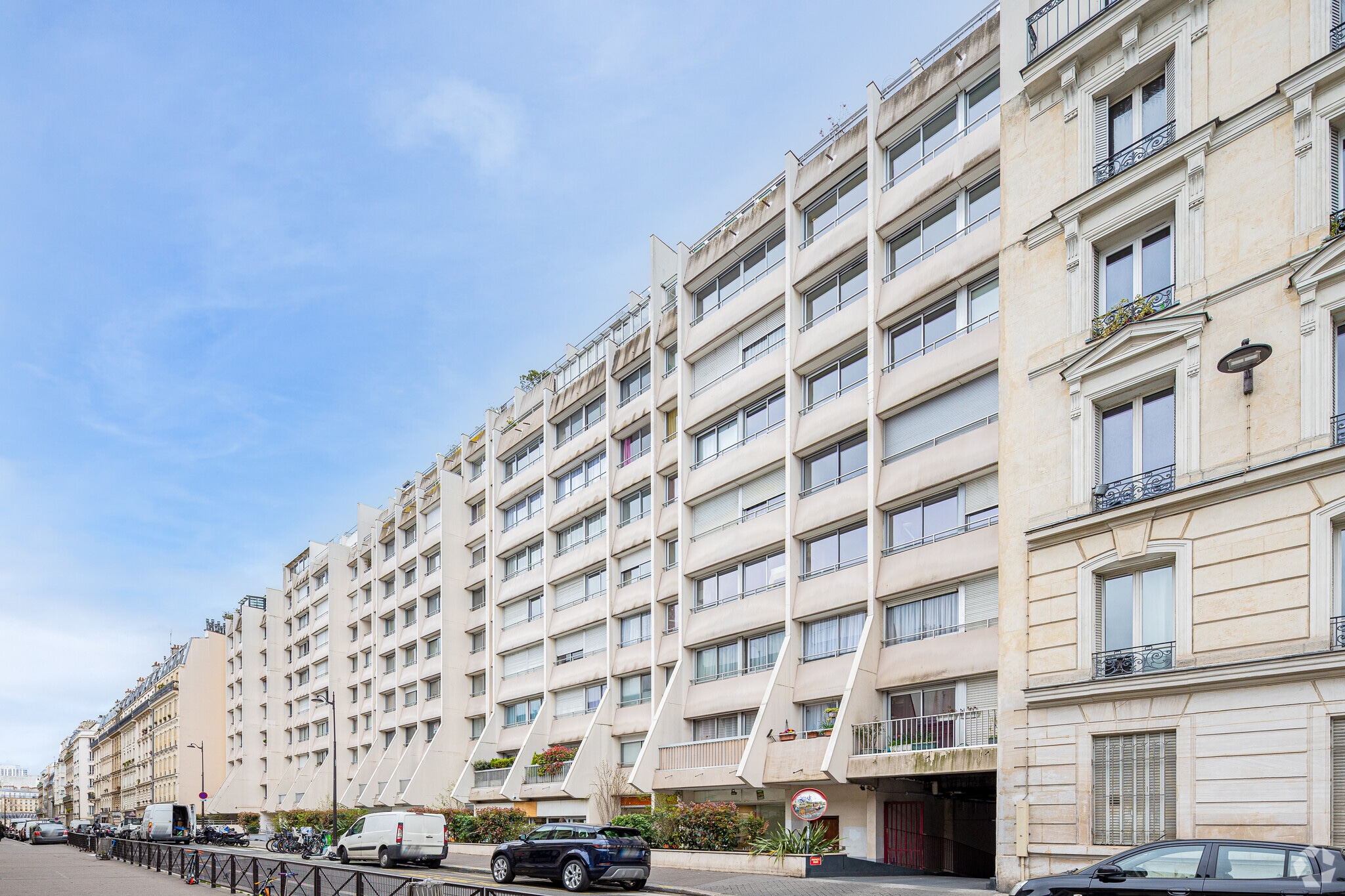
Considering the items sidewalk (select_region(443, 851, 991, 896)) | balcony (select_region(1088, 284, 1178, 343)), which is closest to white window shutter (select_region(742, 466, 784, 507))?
sidewalk (select_region(443, 851, 991, 896))

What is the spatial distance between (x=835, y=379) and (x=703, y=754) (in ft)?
38.4

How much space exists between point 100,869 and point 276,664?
52605mm

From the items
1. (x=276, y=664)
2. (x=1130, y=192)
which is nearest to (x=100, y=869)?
(x=1130, y=192)

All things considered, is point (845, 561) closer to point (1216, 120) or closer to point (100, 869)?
point (1216, 120)

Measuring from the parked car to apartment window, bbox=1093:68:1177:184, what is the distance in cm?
7188

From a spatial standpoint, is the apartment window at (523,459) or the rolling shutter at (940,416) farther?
the apartment window at (523,459)

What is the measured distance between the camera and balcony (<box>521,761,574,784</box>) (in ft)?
133

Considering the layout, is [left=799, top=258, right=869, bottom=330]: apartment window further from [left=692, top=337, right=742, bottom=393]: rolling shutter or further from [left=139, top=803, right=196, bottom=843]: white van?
[left=139, top=803, right=196, bottom=843]: white van

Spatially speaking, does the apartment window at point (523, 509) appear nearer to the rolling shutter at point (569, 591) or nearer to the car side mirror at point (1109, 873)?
the rolling shutter at point (569, 591)

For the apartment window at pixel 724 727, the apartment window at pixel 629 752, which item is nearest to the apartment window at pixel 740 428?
Result: the apartment window at pixel 724 727

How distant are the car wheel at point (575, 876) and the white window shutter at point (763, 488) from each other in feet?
45.0

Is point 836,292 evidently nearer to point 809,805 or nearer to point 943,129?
point 943,129

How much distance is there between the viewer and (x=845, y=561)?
98.8ft

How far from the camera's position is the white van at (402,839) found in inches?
1243
